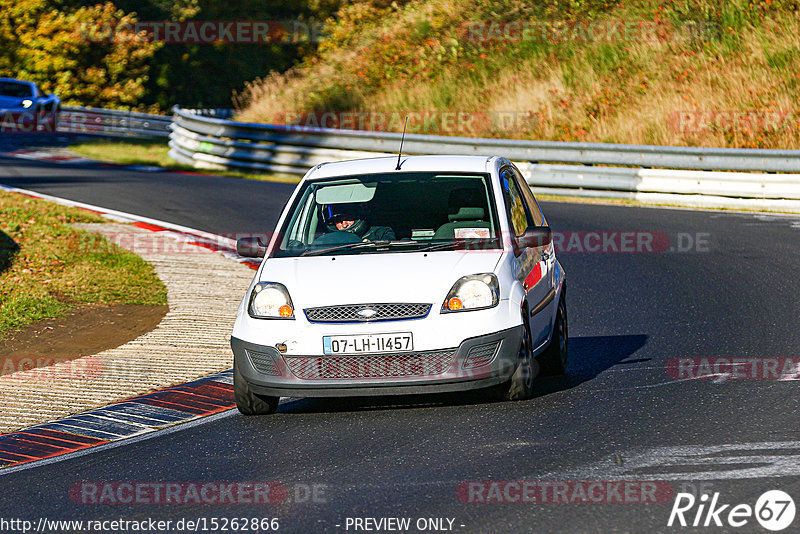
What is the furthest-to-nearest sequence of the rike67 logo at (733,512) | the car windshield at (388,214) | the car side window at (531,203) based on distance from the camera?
the car side window at (531,203)
the car windshield at (388,214)
the rike67 logo at (733,512)

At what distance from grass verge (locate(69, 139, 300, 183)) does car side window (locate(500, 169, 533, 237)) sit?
15995 millimetres

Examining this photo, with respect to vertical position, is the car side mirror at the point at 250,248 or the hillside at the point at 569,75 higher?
the car side mirror at the point at 250,248

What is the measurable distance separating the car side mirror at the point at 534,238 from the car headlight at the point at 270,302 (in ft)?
5.29

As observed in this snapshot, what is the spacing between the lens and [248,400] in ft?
25.0

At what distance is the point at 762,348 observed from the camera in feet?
29.5

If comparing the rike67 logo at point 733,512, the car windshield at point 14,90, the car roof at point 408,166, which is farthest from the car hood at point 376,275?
the car windshield at point 14,90

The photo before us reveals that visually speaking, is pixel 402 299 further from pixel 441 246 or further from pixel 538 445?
pixel 538 445

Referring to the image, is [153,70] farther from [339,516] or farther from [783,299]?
[339,516]

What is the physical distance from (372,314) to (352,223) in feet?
4.79

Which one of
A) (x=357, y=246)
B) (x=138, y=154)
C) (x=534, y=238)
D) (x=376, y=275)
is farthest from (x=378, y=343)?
(x=138, y=154)

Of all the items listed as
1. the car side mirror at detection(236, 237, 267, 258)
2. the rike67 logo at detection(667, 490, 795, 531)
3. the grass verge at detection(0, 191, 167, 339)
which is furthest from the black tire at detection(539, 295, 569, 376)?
the grass verge at detection(0, 191, 167, 339)

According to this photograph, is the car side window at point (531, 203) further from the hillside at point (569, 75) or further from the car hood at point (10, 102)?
the car hood at point (10, 102)

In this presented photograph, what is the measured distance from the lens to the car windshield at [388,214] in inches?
317

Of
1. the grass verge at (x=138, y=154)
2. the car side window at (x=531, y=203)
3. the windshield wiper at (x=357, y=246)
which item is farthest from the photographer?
the grass verge at (x=138, y=154)
